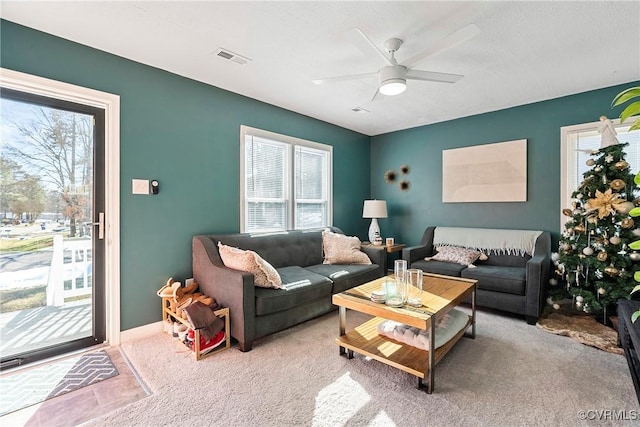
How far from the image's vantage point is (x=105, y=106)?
262 centimetres

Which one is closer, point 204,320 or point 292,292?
point 204,320

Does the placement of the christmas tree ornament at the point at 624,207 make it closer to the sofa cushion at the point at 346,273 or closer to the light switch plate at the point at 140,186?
the sofa cushion at the point at 346,273

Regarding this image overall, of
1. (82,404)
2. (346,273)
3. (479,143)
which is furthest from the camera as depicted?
(479,143)

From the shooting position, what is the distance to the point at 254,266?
262 centimetres

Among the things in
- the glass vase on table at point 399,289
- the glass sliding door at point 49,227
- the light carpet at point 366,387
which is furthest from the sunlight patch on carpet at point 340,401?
the glass sliding door at point 49,227

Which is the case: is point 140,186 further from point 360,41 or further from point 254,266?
point 360,41

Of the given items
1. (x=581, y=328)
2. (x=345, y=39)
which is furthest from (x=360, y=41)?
(x=581, y=328)

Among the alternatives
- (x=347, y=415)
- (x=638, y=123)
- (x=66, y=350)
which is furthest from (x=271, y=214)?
(x=638, y=123)

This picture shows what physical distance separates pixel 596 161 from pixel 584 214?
1.82ft

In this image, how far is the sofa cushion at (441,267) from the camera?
3543mm

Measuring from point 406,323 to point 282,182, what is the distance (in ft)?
9.01

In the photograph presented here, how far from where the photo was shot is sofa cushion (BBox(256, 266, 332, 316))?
2.56m

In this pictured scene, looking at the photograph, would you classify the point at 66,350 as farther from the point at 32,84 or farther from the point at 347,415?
the point at 347,415

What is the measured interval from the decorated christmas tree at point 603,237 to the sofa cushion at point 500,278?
446 millimetres
